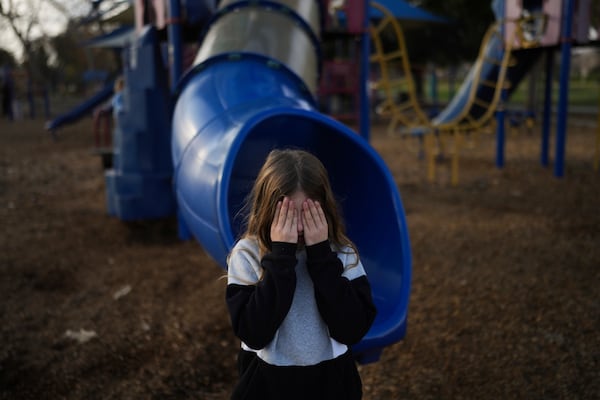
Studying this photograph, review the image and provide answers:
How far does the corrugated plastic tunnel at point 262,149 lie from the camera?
2.27m

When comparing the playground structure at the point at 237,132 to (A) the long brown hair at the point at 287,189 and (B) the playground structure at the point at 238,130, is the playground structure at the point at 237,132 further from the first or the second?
(A) the long brown hair at the point at 287,189

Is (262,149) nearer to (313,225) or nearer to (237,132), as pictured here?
(237,132)

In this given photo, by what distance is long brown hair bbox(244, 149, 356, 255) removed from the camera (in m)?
1.43

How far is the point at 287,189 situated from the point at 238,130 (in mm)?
1002

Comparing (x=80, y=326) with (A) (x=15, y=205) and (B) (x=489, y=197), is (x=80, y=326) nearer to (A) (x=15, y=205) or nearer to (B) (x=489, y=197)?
(A) (x=15, y=205)

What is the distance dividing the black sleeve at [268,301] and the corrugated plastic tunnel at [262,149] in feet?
1.15

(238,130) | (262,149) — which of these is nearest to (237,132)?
(238,130)

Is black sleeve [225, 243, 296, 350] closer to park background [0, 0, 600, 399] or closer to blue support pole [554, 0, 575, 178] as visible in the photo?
park background [0, 0, 600, 399]

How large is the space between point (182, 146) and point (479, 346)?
6.09ft

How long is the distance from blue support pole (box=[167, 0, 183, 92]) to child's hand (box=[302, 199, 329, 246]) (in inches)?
146

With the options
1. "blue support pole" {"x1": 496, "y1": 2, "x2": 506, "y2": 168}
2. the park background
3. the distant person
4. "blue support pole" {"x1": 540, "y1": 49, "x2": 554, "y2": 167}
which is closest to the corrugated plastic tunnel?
the park background

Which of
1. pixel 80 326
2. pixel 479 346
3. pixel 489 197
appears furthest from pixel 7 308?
pixel 489 197

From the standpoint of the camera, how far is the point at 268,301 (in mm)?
1347

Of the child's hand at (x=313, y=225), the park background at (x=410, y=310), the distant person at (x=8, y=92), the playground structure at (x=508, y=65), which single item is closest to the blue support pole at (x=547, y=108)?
the playground structure at (x=508, y=65)
